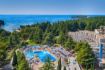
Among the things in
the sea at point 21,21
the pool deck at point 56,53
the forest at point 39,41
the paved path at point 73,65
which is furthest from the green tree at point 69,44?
the sea at point 21,21

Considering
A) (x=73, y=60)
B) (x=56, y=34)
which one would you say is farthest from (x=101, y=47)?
(x=56, y=34)

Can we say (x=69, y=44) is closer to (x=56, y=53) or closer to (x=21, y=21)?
(x=56, y=53)

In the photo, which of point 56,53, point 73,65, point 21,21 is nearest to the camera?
point 73,65

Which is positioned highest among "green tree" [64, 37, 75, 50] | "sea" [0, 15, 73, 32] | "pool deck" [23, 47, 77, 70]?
"green tree" [64, 37, 75, 50]

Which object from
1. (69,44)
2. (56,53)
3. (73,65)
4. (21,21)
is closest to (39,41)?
(69,44)

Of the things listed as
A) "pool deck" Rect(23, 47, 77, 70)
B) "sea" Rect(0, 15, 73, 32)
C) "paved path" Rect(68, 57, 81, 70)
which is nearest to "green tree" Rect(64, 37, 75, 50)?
"pool deck" Rect(23, 47, 77, 70)

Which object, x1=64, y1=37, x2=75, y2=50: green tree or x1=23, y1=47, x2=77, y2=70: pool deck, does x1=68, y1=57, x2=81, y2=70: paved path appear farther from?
x1=64, y1=37, x2=75, y2=50: green tree

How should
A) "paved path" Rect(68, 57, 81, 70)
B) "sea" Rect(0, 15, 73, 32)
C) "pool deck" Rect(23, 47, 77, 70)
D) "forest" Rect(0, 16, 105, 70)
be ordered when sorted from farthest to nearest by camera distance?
"sea" Rect(0, 15, 73, 32) → "pool deck" Rect(23, 47, 77, 70) → "forest" Rect(0, 16, 105, 70) → "paved path" Rect(68, 57, 81, 70)

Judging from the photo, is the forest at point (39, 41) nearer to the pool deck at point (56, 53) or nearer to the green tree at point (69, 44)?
the green tree at point (69, 44)

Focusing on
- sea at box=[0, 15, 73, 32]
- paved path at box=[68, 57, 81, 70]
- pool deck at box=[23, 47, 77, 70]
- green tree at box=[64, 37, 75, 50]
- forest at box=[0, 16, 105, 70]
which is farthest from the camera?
sea at box=[0, 15, 73, 32]

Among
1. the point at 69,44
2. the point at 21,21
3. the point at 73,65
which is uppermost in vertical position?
the point at 69,44

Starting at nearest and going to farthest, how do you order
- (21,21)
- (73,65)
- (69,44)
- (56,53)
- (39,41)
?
(73,65) → (56,53) → (69,44) → (39,41) → (21,21)

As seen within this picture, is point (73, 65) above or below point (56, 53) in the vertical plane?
above
